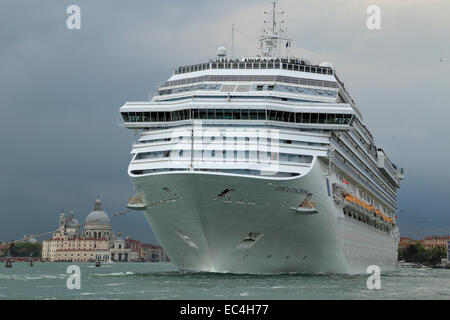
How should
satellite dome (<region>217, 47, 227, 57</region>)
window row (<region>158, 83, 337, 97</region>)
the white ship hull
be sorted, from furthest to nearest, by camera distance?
satellite dome (<region>217, 47, 227, 57</region>) → window row (<region>158, 83, 337, 97</region>) → the white ship hull

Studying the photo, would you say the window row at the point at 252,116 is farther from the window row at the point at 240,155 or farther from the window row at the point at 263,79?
the window row at the point at 263,79

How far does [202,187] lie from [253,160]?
3648 mm

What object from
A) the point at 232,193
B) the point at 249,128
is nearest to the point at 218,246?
the point at 232,193

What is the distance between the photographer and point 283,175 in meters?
43.6

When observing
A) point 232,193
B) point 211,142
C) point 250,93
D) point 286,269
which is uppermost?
point 250,93

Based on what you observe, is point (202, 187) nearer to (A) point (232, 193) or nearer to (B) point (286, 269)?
(A) point (232, 193)

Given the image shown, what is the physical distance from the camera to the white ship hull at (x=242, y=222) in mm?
41969

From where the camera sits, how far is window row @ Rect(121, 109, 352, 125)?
46.1m

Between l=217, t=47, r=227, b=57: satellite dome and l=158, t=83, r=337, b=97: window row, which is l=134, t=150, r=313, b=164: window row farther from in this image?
l=217, t=47, r=227, b=57: satellite dome

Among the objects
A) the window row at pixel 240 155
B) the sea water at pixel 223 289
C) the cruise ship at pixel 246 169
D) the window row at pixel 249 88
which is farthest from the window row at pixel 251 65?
the sea water at pixel 223 289

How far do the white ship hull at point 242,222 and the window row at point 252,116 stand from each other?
3.19m

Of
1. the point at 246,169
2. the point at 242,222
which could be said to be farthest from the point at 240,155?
the point at 242,222

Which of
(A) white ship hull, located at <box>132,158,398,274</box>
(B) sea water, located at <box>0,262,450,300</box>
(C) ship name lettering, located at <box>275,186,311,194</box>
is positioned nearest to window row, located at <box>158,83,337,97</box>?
(A) white ship hull, located at <box>132,158,398,274</box>

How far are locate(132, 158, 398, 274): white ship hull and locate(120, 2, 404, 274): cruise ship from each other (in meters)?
0.07
